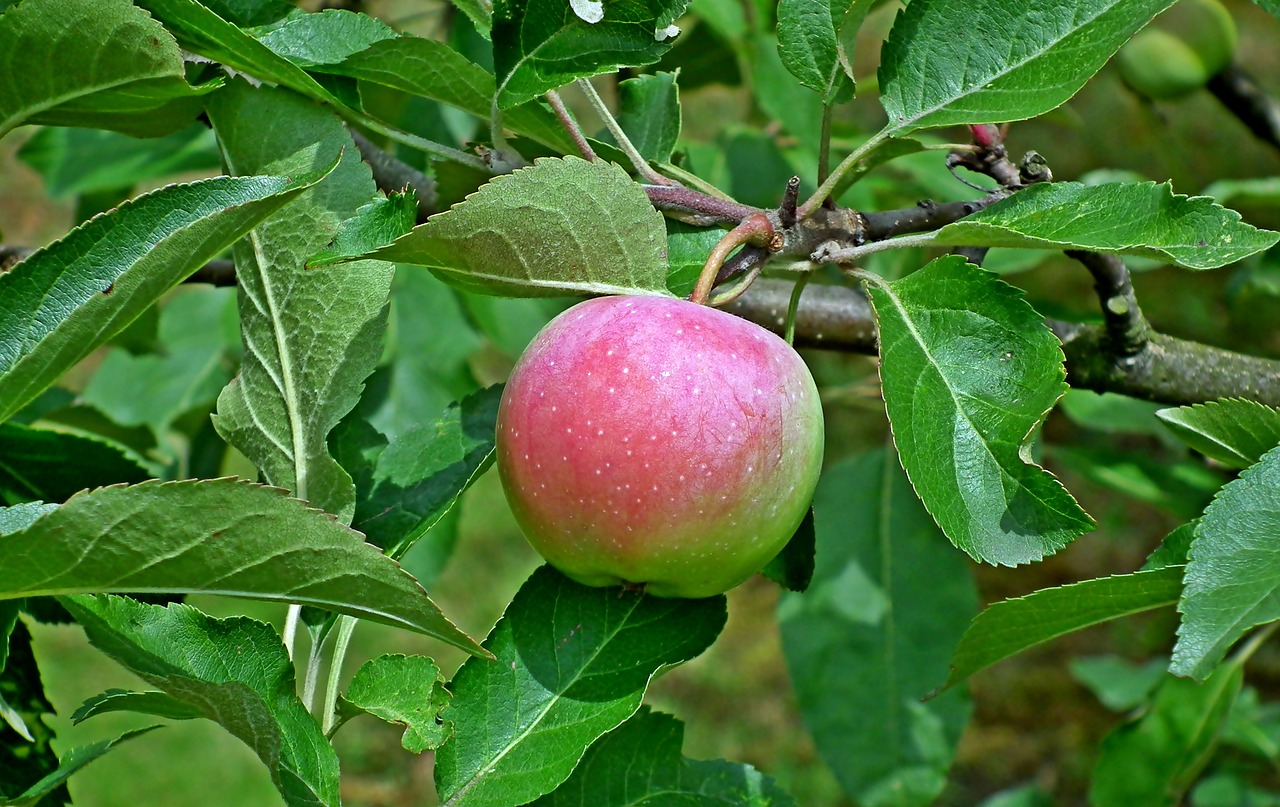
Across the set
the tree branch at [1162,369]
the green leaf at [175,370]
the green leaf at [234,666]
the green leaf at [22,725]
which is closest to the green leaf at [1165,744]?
the tree branch at [1162,369]

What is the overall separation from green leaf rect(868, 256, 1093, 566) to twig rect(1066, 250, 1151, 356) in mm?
157

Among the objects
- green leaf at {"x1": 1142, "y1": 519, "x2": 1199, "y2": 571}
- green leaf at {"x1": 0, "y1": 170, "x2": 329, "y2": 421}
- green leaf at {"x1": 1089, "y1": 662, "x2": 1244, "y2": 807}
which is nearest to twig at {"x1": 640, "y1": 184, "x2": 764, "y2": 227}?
green leaf at {"x1": 0, "y1": 170, "x2": 329, "y2": 421}

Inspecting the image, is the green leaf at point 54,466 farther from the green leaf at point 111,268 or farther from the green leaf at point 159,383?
the green leaf at point 159,383

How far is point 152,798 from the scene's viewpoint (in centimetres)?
234

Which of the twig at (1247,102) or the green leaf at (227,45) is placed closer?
the green leaf at (227,45)

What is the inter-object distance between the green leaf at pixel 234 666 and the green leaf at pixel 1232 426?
520 millimetres

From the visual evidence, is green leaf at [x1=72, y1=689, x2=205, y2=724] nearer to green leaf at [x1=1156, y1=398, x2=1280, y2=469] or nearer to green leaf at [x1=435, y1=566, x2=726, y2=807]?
green leaf at [x1=435, y1=566, x2=726, y2=807]

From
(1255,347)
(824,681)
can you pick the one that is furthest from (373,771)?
(1255,347)

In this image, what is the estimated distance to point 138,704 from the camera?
567 mm

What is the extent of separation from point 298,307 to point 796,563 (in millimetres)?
358

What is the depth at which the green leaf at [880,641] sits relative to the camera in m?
1.19

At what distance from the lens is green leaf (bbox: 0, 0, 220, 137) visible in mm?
600

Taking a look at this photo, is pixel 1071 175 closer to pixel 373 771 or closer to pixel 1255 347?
pixel 1255 347

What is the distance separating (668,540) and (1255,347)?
1356 millimetres
